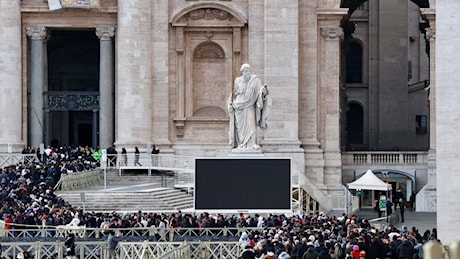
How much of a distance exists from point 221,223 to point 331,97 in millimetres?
20017

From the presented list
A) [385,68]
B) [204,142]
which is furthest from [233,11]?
[385,68]

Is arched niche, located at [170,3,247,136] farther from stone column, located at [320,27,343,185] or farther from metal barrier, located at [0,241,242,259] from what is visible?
metal barrier, located at [0,241,242,259]

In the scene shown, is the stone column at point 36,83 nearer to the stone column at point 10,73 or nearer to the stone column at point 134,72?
the stone column at point 10,73

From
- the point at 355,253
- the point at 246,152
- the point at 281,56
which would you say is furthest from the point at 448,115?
the point at 281,56

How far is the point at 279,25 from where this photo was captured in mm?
54312

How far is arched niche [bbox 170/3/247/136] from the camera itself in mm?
55312

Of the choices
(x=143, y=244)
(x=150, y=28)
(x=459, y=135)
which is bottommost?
(x=143, y=244)

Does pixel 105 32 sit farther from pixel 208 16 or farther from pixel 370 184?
pixel 370 184

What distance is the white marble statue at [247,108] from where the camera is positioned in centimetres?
4162

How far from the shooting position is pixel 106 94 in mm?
56562

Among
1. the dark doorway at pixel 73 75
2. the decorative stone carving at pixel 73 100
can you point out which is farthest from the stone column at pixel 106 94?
the dark doorway at pixel 73 75

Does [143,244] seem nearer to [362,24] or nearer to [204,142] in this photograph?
[204,142]

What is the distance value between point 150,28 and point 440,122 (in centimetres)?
2680

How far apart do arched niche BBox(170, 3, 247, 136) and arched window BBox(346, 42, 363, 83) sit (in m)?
25.9
